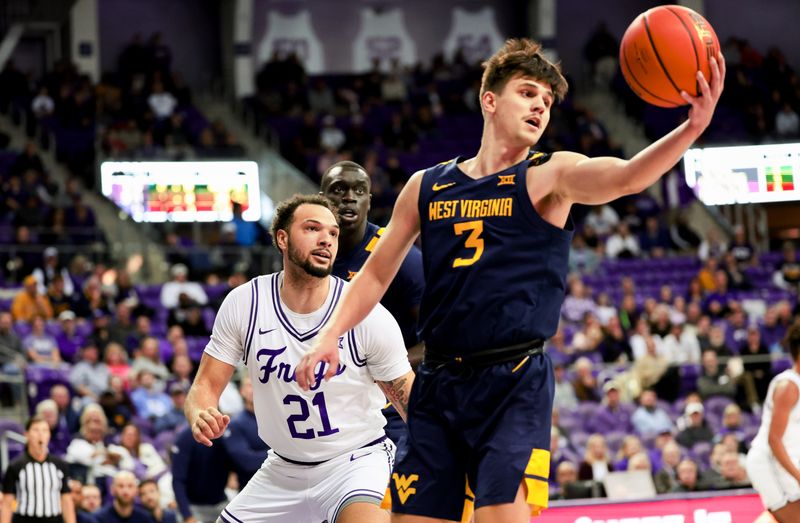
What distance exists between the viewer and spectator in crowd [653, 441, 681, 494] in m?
12.4

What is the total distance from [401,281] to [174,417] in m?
Answer: 6.85

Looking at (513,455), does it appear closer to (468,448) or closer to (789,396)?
(468,448)

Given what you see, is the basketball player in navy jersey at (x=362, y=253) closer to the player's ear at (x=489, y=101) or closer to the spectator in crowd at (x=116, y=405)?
the player's ear at (x=489, y=101)

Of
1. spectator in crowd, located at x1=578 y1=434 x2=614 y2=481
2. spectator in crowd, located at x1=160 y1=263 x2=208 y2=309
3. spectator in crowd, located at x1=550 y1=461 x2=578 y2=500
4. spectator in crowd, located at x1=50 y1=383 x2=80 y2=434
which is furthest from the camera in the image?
spectator in crowd, located at x1=160 y1=263 x2=208 y2=309

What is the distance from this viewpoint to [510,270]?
446 cm

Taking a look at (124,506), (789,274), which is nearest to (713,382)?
(789,274)

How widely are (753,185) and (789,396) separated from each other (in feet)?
58.6

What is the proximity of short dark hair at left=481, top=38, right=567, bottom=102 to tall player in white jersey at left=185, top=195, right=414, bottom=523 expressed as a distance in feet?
4.39

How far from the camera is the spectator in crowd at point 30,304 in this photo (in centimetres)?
1541

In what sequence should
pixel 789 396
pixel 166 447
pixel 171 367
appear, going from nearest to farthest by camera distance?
pixel 789 396 → pixel 166 447 → pixel 171 367

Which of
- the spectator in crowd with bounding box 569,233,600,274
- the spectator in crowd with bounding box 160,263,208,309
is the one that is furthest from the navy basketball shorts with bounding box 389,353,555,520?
the spectator in crowd with bounding box 569,233,600,274

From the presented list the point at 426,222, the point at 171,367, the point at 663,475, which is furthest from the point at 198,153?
the point at 426,222

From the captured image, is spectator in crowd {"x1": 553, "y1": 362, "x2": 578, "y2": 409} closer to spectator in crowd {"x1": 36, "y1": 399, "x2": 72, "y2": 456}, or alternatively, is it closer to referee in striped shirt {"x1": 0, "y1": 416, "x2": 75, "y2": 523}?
spectator in crowd {"x1": 36, "y1": 399, "x2": 72, "y2": 456}

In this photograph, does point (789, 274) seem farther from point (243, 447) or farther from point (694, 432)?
point (243, 447)
